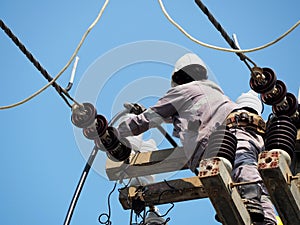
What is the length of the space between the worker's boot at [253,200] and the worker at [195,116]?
0.13 metres

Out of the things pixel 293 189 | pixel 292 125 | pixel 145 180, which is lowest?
pixel 293 189

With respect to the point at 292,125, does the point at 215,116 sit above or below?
above

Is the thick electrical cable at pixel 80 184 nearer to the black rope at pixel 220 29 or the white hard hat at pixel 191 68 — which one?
the white hard hat at pixel 191 68

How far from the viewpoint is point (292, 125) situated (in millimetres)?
9688

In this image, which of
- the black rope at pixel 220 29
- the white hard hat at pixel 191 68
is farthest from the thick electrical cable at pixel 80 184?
the black rope at pixel 220 29

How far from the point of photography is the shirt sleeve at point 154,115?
35.3ft

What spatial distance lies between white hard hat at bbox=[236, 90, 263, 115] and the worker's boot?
1.04 metres

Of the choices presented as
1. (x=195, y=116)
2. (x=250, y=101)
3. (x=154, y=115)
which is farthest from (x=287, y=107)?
(x=154, y=115)

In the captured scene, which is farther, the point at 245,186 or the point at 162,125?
the point at 162,125

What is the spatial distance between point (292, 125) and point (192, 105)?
4.11ft

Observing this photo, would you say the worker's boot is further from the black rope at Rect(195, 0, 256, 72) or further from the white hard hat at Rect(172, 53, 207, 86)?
the white hard hat at Rect(172, 53, 207, 86)

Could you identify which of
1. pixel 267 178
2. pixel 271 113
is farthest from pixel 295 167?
pixel 267 178

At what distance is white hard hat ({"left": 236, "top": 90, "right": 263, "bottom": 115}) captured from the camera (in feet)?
34.8

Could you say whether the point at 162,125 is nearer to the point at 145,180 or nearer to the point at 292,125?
→ the point at 145,180
